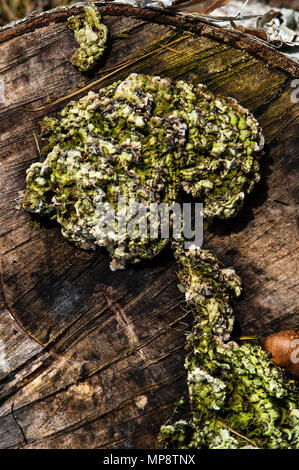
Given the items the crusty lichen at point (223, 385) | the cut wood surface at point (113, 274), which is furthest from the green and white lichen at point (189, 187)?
the cut wood surface at point (113, 274)

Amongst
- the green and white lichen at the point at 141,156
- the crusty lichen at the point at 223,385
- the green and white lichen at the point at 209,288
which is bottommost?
the crusty lichen at the point at 223,385

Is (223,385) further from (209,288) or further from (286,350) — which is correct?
(209,288)

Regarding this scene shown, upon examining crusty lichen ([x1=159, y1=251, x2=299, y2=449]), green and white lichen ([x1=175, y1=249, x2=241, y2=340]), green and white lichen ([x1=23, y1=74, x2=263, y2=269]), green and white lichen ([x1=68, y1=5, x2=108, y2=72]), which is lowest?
crusty lichen ([x1=159, y1=251, x2=299, y2=449])

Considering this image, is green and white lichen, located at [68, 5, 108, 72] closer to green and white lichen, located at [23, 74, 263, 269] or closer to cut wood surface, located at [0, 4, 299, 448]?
cut wood surface, located at [0, 4, 299, 448]

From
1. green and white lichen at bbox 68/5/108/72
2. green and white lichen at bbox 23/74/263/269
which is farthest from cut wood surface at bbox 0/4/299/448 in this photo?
green and white lichen at bbox 23/74/263/269

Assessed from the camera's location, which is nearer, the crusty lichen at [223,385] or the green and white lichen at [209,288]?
the crusty lichen at [223,385]

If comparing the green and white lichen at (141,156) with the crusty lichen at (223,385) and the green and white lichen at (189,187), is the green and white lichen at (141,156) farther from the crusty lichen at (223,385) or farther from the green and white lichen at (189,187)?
the crusty lichen at (223,385)

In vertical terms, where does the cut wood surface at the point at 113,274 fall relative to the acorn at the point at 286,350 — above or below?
above

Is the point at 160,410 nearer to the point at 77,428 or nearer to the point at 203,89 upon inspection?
the point at 77,428
